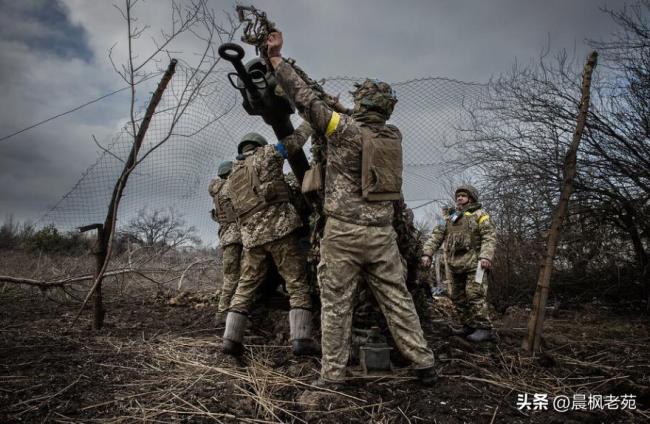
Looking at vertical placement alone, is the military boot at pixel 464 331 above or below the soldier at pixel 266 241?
below

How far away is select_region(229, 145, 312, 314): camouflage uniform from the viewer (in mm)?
3965

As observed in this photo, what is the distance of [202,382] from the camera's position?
321 cm

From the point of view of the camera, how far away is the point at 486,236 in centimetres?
492

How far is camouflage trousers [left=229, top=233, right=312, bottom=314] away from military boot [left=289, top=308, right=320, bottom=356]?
100 mm

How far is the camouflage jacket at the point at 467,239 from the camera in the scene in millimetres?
4945

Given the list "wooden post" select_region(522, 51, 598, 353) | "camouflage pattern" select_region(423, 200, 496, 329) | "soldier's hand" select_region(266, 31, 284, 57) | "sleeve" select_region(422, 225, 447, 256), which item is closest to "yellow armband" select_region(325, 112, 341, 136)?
"soldier's hand" select_region(266, 31, 284, 57)

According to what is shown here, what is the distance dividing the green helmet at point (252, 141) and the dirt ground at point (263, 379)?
1834 mm

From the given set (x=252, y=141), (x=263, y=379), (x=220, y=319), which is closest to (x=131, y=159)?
(x=252, y=141)

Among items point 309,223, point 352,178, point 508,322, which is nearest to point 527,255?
point 508,322

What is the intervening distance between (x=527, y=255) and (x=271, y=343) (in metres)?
6.11

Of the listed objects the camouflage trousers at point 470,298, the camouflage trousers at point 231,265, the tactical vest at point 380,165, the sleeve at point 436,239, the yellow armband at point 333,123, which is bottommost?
the camouflage trousers at point 470,298

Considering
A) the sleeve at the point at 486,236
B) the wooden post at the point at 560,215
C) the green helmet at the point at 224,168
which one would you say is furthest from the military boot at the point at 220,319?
the wooden post at the point at 560,215

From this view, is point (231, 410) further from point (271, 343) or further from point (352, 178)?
point (352, 178)

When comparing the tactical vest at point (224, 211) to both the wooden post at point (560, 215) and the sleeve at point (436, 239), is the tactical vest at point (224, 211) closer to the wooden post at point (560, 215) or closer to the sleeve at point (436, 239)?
the sleeve at point (436, 239)
